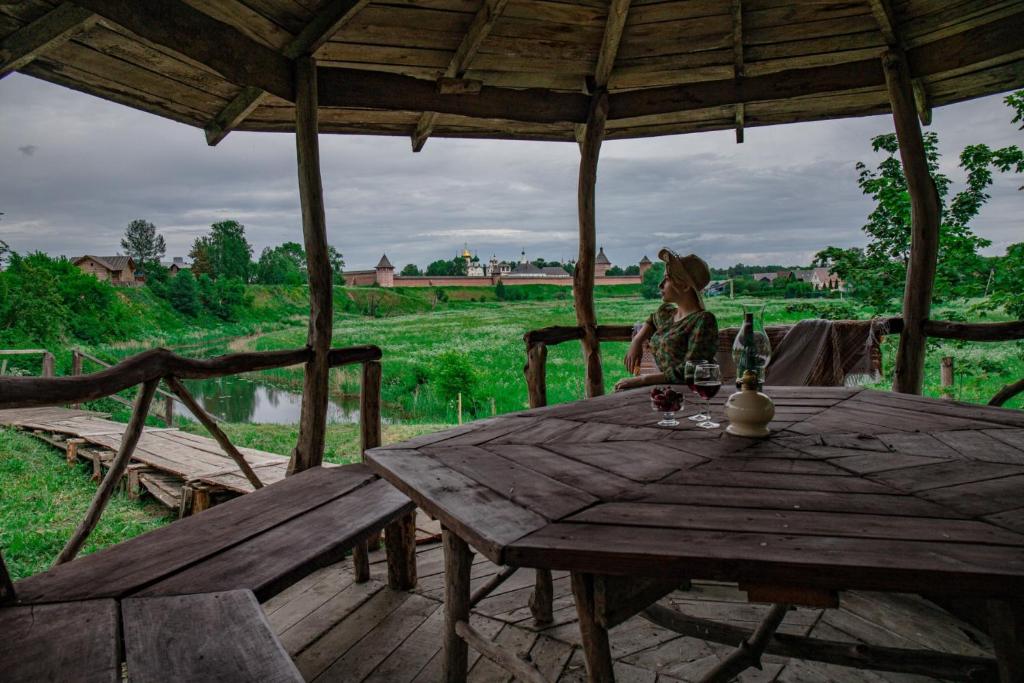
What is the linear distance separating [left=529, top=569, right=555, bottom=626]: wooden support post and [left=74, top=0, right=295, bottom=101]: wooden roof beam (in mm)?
2346

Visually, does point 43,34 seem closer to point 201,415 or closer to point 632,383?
point 201,415

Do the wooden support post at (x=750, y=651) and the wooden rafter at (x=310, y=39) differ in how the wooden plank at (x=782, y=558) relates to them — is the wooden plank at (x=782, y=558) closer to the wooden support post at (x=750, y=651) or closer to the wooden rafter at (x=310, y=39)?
the wooden support post at (x=750, y=651)

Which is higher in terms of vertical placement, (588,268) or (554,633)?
(588,268)

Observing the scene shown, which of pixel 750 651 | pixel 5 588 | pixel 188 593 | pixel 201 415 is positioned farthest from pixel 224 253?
pixel 750 651

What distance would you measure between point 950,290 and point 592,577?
5.59 meters

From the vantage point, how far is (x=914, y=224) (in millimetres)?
3209

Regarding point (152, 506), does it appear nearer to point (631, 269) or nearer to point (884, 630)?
point (884, 630)

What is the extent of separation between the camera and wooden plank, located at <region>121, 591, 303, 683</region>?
0.91m

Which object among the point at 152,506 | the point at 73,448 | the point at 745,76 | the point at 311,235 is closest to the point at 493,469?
the point at 311,235

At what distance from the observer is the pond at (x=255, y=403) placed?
34.2 feet

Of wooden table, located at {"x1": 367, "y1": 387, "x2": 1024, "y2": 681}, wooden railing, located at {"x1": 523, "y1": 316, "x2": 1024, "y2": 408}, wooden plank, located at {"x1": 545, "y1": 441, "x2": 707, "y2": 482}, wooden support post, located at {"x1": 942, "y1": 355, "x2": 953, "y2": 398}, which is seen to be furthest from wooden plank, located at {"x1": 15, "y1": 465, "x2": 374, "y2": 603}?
wooden support post, located at {"x1": 942, "y1": 355, "x2": 953, "y2": 398}

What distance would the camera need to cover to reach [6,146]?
15.2 meters

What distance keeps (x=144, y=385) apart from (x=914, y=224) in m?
3.70

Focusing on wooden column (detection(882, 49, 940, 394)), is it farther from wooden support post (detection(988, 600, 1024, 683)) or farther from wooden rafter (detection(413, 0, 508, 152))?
wooden support post (detection(988, 600, 1024, 683))
